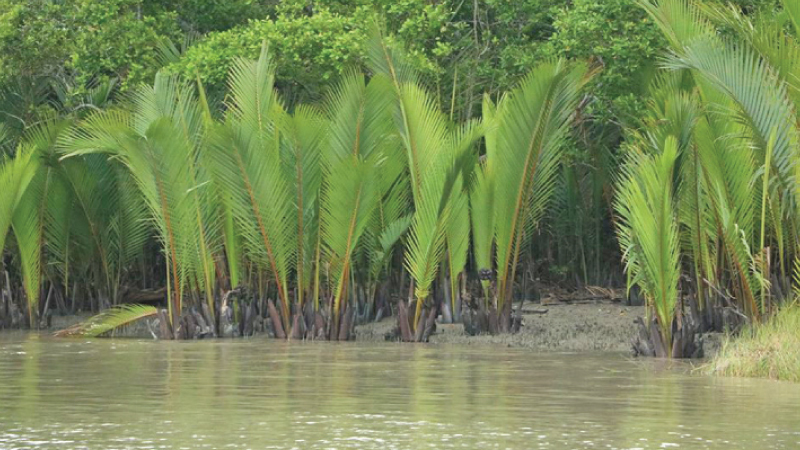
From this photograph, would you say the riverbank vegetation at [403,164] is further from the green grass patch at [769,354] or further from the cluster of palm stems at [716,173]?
the green grass patch at [769,354]

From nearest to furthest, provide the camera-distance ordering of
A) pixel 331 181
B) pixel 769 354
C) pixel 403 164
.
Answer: pixel 769 354 < pixel 331 181 < pixel 403 164

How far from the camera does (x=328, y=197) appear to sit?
1290 cm

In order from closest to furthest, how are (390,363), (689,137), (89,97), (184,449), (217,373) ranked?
1. (184,449)
2. (217,373)
3. (390,363)
4. (689,137)
5. (89,97)

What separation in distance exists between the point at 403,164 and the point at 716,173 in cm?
337

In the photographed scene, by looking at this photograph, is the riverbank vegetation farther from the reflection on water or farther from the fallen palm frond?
the reflection on water

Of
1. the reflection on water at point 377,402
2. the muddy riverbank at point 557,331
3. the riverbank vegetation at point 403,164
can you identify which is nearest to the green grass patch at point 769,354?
the reflection on water at point 377,402

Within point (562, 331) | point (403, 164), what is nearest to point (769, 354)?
point (562, 331)

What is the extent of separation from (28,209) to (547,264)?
254 inches

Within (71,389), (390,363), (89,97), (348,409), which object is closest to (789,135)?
(390,363)

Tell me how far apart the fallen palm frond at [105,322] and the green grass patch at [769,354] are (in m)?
6.14

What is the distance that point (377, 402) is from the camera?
26.8 ft

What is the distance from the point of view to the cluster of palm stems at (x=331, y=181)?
12.6m

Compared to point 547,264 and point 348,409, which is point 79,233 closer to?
point 547,264

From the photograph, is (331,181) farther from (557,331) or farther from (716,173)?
(716,173)
